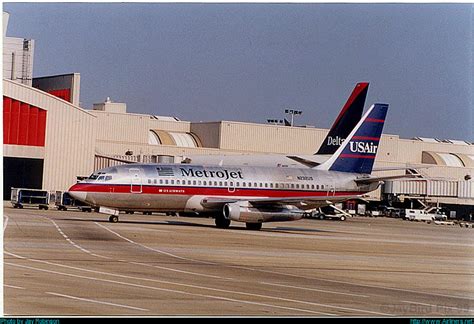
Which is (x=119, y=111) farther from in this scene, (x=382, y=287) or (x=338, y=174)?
(x=382, y=287)

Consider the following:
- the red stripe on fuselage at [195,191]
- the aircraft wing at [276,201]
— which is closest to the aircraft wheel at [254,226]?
the aircraft wing at [276,201]

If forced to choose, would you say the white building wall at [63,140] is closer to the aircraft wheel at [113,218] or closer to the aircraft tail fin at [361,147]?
the aircraft tail fin at [361,147]

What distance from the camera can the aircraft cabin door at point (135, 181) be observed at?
62.3m

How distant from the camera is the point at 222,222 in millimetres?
67188

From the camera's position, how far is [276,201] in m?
65.1

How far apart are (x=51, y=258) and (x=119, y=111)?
105 meters

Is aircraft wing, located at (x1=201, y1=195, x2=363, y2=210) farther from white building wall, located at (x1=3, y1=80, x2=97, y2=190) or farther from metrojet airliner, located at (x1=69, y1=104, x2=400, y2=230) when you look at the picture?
white building wall, located at (x1=3, y1=80, x2=97, y2=190)

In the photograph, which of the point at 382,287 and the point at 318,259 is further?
the point at 318,259

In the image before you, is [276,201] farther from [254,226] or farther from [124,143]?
[124,143]

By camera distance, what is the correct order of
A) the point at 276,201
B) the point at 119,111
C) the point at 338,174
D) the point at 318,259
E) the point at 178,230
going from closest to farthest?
the point at 318,259 < the point at 178,230 < the point at 276,201 < the point at 338,174 < the point at 119,111

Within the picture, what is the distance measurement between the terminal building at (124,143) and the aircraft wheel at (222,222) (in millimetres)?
34080

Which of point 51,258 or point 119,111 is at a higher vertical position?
point 119,111

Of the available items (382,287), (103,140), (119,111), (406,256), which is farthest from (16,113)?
(382,287)

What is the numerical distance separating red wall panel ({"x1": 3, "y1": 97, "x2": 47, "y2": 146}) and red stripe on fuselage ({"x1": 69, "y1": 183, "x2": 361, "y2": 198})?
38.7m
